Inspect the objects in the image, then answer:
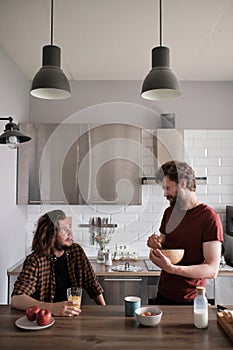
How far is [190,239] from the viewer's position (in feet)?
7.25

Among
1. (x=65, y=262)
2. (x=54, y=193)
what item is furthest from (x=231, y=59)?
(x=65, y=262)

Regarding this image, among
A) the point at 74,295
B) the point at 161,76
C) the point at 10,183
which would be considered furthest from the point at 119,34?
the point at 74,295

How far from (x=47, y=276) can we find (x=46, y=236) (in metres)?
0.23

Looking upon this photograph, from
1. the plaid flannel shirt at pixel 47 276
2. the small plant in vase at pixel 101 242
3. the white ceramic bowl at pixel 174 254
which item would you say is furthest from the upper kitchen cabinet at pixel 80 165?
the white ceramic bowl at pixel 174 254

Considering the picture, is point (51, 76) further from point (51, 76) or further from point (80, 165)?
point (80, 165)

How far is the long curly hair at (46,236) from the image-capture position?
2299 mm

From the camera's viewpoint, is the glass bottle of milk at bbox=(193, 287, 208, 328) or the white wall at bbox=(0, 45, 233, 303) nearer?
the glass bottle of milk at bbox=(193, 287, 208, 328)

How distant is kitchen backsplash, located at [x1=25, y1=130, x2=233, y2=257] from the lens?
3957 mm

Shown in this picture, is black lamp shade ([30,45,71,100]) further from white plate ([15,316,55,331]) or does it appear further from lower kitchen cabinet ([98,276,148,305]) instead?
lower kitchen cabinet ([98,276,148,305])

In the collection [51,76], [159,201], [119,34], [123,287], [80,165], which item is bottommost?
[123,287]

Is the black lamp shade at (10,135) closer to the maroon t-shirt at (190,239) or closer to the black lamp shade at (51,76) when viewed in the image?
the black lamp shade at (51,76)

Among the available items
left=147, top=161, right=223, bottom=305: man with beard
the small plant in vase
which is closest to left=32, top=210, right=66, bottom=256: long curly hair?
left=147, top=161, right=223, bottom=305: man with beard

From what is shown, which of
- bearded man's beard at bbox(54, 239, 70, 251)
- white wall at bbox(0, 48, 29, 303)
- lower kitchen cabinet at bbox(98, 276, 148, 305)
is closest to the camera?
bearded man's beard at bbox(54, 239, 70, 251)

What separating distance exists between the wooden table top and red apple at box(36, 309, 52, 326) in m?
0.04
